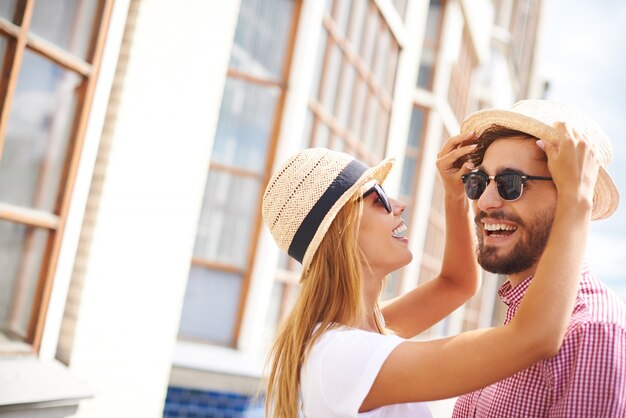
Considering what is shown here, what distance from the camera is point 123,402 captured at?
4.45 meters

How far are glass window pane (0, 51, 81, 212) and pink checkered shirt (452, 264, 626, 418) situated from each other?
2438 millimetres

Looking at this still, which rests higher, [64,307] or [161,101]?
[161,101]

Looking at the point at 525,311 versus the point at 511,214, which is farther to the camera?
the point at 511,214

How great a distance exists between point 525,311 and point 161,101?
10.4 feet

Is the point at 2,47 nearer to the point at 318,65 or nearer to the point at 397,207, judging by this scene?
the point at 397,207

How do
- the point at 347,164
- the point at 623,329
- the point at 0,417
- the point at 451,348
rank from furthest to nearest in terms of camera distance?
the point at 0,417, the point at 347,164, the point at 451,348, the point at 623,329

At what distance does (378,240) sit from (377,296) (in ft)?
0.69

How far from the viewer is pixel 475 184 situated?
82.1 inches

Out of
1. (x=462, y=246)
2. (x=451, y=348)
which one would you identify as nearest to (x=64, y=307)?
(x=462, y=246)

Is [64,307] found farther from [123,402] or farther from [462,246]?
[462,246]

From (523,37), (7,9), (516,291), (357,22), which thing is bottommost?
(516,291)

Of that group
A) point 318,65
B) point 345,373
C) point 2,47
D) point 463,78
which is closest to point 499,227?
point 345,373

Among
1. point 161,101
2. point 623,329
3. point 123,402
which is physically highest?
point 161,101

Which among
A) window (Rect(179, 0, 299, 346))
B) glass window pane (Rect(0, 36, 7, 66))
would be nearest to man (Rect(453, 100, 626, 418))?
glass window pane (Rect(0, 36, 7, 66))
